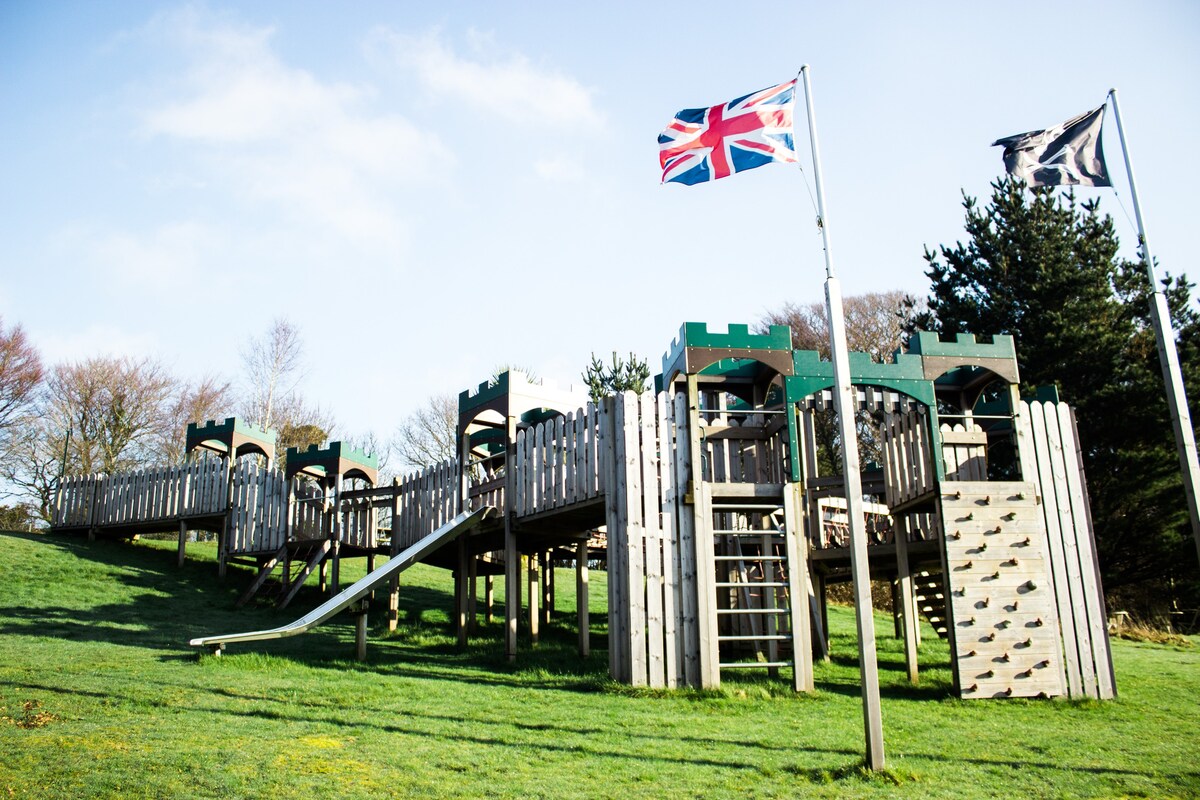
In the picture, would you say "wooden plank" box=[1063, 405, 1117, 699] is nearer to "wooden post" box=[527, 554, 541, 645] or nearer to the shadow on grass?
the shadow on grass

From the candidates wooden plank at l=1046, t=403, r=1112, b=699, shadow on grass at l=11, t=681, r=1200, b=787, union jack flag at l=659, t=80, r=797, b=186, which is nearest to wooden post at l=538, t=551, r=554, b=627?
shadow on grass at l=11, t=681, r=1200, b=787

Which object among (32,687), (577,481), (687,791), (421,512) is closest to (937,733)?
(687,791)

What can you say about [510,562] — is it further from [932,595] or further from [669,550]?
[932,595]

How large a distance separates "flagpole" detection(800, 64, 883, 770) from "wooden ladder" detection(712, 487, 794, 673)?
317 cm

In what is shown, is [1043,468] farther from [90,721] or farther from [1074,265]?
[1074,265]

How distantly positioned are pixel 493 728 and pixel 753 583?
3.89 metres

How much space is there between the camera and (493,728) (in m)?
8.49

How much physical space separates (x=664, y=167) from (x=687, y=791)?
589cm

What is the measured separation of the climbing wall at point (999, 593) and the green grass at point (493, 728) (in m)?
0.40

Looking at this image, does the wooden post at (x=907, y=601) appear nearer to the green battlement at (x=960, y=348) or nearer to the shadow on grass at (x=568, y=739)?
the green battlement at (x=960, y=348)

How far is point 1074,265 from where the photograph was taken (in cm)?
2522

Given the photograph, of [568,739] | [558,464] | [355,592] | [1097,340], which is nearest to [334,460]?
[355,592]

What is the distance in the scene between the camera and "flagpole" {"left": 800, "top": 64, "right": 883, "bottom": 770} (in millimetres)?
Answer: 7129

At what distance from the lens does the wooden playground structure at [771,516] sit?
10.9 m
